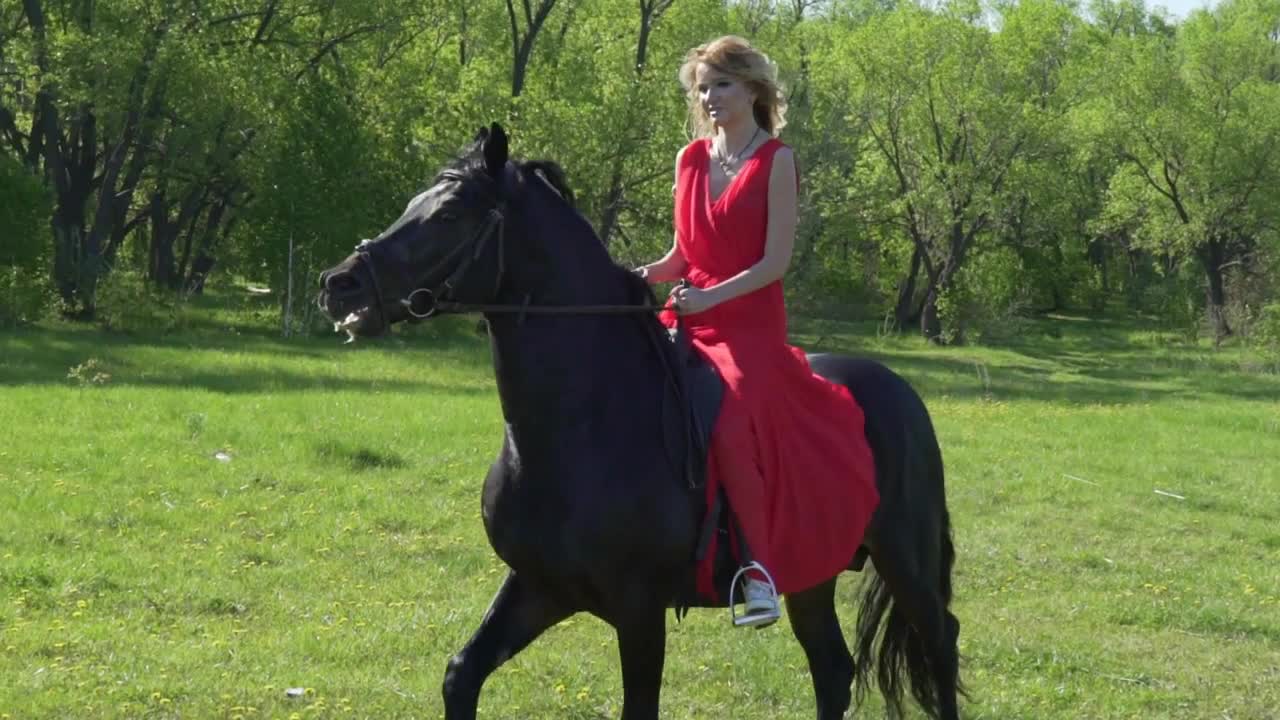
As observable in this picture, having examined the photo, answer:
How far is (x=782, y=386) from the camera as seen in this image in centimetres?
589

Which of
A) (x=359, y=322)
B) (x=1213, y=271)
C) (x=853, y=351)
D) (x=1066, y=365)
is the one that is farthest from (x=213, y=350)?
(x=1213, y=271)

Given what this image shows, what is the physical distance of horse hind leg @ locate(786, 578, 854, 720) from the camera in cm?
669

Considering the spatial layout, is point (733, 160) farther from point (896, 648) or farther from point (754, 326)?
point (896, 648)

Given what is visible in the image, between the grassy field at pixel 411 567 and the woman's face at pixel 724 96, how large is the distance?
3.25 m

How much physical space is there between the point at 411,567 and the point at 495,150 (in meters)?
6.12

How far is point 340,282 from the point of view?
4809mm

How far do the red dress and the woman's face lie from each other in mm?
166

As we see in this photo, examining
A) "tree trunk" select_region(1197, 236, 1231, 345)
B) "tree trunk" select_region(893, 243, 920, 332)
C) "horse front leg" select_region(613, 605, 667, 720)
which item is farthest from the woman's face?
"tree trunk" select_region(1197, 236, 1231, 345)

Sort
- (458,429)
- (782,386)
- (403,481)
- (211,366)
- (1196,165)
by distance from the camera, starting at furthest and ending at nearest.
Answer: (1196,165), (211,366), (458,429), (403,481), (782,386)

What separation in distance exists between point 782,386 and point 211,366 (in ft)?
66.7

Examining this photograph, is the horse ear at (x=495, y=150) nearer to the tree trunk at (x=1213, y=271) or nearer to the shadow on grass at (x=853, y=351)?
the shadow on grass at (x=853, y=351)

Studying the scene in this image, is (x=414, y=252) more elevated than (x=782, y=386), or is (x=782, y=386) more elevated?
(x=414, y=252)

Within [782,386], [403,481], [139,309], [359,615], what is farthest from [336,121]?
[782,386]

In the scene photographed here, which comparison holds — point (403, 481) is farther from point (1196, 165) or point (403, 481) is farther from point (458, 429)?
point (1196, 165)
